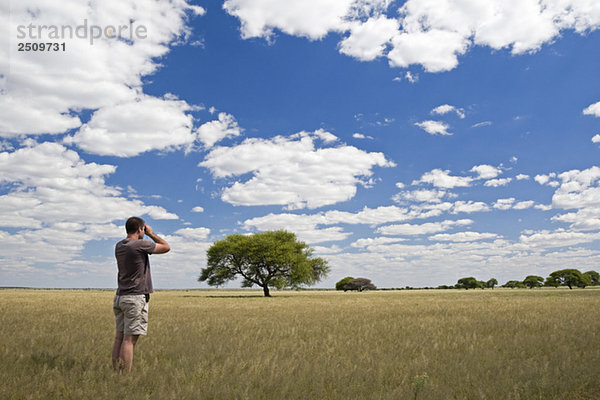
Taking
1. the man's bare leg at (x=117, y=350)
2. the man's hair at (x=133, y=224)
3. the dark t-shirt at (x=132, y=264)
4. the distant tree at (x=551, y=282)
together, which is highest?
the man's hair at (x=133, y=224)

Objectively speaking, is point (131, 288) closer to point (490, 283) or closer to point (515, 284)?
point (515, 284)

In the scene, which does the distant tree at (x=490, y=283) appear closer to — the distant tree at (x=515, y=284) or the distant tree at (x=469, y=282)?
the distant tree at (x=515, y=284)

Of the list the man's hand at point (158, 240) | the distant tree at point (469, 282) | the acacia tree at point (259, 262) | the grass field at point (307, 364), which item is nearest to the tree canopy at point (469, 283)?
the distant tree at point (469, 282)

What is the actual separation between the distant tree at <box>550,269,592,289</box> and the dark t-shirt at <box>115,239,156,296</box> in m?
129

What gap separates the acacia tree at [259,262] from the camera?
171ft

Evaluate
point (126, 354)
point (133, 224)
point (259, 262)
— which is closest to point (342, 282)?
point (259, 262)

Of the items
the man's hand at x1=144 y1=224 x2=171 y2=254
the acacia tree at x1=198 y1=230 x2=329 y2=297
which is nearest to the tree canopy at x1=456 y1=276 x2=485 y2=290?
the acacia tree at x1=198 y1=230 x2=329 y2=297

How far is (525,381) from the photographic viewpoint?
6793 millimetres

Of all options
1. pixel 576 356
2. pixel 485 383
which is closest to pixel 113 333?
pixel 485 383

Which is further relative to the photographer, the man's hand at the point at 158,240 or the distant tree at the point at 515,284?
the distant tree at the point at 515,284

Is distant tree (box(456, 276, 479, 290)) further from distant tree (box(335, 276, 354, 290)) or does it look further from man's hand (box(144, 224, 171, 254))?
man's hand (box(144, 224, 171, 254))

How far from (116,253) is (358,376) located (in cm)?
446

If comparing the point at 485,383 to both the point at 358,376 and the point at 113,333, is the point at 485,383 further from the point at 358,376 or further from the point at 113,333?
the point at 113,333

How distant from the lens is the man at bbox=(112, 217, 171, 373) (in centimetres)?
696
